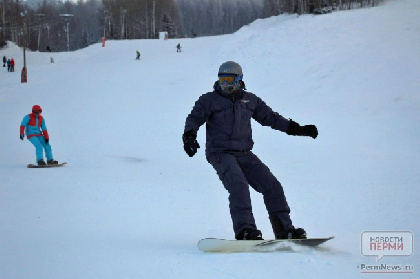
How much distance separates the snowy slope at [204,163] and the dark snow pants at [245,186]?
19.0 inches

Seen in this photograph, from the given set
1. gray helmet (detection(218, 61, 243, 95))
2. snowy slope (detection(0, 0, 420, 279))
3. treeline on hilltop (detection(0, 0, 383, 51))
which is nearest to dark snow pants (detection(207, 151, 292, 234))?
snowy slope (detection(0, 0, 420, 279))

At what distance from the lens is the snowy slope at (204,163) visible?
3703 mm

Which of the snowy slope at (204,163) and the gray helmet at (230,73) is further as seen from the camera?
the gray helmet at (230,73)

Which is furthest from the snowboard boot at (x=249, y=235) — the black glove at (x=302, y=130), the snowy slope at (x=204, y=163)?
the black glove at (x=302, y=130)

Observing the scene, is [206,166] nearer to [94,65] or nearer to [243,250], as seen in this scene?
[243,250]

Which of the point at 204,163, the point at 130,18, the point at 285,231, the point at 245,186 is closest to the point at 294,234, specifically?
the point at 285,231

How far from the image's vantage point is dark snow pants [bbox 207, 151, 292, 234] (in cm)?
412

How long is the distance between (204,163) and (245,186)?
724cm

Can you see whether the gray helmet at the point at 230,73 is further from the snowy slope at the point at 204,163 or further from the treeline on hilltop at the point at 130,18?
the treeline on hilltop at the point at 130,18

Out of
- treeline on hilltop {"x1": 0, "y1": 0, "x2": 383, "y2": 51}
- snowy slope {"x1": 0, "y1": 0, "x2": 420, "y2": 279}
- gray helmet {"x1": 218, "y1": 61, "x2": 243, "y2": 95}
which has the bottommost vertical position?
snowy slope {"x1": 0, "y1": 0, "x2": 420, "y2": 279}

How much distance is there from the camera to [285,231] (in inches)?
164

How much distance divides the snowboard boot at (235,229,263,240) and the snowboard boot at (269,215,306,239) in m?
0.32

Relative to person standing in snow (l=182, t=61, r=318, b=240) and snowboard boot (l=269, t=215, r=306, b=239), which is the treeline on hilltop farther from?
snowboard boot (l=269, t=215, r=306, b=239)

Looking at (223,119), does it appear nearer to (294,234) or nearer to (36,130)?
(294,234)
